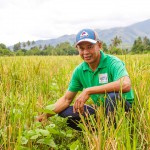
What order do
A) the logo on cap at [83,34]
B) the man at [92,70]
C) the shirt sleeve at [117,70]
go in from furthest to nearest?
the logo on cap at [83,34]
the man at [92,70]
the shirt sleeve at [117,70]

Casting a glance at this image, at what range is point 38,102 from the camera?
2725 millimetres

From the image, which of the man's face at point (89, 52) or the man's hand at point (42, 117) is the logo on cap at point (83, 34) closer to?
the man's face at point (89, 52)

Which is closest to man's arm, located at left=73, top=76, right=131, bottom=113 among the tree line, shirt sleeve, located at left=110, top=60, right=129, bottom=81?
shirt sleeve, located at left=110, top=60, right=129, bottom=81

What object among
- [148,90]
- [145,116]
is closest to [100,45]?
[148,90]

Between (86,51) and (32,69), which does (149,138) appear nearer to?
(86,51)

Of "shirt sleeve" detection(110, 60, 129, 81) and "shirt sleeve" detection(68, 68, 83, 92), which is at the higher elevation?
"shirt sleeve" detection(110, 60, 129, 81)

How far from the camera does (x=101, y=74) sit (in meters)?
2.90

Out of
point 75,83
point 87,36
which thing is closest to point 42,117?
point 75,83

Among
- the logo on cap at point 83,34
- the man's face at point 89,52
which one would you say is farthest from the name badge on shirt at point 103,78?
the logo on cap at point 83,34

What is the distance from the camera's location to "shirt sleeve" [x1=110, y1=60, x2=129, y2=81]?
2643 mm

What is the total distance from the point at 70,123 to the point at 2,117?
3.18 ft

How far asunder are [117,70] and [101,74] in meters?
0.22

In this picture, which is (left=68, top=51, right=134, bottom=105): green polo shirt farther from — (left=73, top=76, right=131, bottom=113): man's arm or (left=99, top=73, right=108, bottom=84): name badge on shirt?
(left=73, top=76, right=131, bottom=113): man's arm

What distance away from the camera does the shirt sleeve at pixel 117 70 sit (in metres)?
2.64
